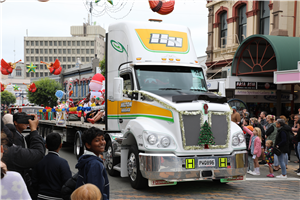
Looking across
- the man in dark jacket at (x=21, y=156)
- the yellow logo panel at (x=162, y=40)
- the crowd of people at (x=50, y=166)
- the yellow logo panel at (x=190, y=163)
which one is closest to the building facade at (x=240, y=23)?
the yellow logo panel at (x=162, y=40)

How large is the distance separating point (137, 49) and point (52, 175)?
17.6ft

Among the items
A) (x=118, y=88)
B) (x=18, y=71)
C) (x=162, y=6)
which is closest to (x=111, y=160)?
(x=118, y=88)

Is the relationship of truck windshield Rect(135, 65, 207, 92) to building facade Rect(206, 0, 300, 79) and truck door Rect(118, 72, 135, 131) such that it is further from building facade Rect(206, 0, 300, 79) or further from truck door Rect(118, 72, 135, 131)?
building facade Rect(206, 0, 300, 79)

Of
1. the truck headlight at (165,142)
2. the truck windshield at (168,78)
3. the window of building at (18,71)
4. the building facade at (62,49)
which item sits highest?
the building facade at (62,49)

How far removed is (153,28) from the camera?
911 cm

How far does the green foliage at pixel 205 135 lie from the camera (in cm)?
706

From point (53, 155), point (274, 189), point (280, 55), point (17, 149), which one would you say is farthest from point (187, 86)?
point (280, 55)

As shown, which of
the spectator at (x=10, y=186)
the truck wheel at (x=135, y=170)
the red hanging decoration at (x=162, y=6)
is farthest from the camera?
the red hanging decoration at (x=162, y=6)

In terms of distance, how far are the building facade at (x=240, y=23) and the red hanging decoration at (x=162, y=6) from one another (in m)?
11.0

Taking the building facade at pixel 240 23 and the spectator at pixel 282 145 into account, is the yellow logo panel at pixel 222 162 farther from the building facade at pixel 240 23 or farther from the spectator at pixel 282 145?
the building facade at pixel 240 23

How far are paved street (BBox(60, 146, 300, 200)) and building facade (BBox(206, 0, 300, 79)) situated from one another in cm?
1230

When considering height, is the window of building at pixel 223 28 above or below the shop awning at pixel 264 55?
above

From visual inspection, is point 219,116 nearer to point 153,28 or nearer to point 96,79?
point 153,28

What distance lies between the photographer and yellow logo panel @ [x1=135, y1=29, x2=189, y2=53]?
348 inches
